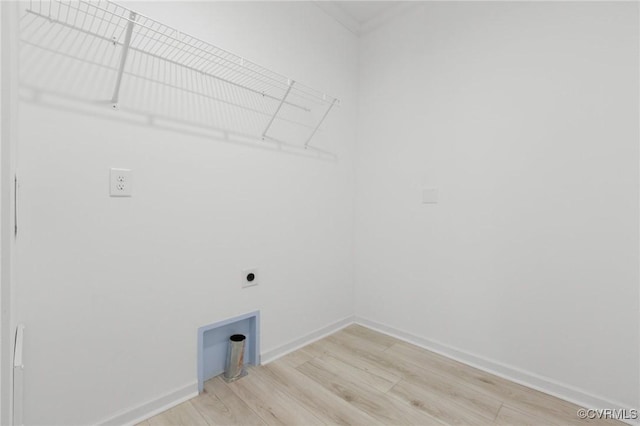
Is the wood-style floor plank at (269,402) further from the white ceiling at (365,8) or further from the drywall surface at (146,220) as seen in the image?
the white ceiling at (365,8)

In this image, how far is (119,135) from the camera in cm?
127

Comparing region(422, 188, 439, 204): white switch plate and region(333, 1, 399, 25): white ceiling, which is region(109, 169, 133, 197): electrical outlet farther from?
region(333, 1, 399, 25): white ceiling

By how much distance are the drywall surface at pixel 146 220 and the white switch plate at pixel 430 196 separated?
31.7 inches

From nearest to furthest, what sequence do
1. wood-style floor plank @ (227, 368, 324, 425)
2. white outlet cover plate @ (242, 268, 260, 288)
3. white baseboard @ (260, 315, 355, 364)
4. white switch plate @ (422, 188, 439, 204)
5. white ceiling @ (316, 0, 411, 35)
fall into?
1. wood-style floor plank @ (227, 368, 324, 425)
2. white outlet cover plate @ (242, 268, 260, 288)
3. white baseboard @ (260, 315, 355, 364)
4. white switch plate @ (422, 188, 439, 204)
5. white ceiling @ (316, 0, 411, 35)

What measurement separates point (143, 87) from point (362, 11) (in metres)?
1.77

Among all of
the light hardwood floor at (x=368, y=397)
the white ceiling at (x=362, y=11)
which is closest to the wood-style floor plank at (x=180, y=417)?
the light hardwood floor at (x=368, y=397)

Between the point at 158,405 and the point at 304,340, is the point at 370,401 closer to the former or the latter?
the point at 304,340

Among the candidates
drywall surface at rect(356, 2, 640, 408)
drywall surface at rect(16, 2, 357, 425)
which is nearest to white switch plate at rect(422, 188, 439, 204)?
drywall surface at rect(356, 2, 640, 408)

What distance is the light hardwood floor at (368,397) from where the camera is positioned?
1.37 meters

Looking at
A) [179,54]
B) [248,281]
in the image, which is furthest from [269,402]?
[179,54]

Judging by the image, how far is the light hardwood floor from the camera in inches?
53.8

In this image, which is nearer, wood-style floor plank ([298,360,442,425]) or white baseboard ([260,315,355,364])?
wood-style floor plank ([298,360,442,425])

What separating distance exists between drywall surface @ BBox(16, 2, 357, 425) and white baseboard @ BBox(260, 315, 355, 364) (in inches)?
1.9

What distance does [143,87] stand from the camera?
1334mm
